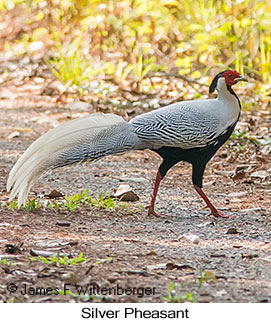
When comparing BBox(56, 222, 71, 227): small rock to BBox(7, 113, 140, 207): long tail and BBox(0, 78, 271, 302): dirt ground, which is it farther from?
BBox(7, 113, 140, 207): long tail

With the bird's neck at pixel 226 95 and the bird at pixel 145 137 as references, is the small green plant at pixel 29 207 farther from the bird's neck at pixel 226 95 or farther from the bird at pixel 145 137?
the bird's neck at pixel 226 95

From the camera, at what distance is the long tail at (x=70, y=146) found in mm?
4824

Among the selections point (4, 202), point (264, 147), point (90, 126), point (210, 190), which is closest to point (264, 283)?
point (90, 126)

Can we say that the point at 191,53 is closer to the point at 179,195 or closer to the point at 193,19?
the point at 193,19

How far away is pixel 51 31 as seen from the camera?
13.0 metres

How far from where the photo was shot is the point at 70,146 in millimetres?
4957

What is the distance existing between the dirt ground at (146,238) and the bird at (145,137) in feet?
0.93

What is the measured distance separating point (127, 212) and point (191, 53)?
6457 millimetres

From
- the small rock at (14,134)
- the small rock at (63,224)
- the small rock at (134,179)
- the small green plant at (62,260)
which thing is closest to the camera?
the small green plant at (62,260)

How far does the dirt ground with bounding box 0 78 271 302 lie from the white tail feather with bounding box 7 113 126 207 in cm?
27

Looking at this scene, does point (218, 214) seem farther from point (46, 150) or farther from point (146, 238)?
point (46, 150)

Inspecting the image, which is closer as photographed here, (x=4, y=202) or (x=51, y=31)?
(x=4, y=202)

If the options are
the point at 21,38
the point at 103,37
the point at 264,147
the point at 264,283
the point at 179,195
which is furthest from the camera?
the point at 21,38

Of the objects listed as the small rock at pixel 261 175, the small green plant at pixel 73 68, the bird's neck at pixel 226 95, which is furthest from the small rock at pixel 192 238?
the small green plant at pixel 73 68
